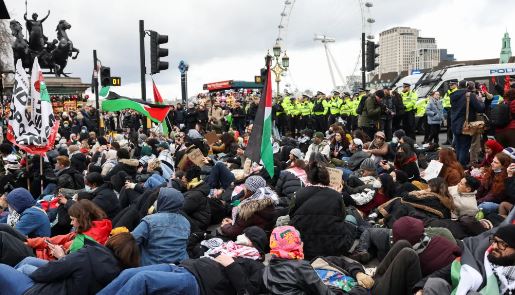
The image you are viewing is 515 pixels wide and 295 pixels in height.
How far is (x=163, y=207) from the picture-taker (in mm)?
5773

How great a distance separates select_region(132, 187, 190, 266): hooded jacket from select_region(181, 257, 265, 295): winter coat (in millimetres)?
1053

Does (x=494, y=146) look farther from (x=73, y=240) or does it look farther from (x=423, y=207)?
(x=73, y=240)

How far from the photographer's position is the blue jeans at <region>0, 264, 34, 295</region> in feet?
14.8

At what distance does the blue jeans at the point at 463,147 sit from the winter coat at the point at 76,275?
821cm

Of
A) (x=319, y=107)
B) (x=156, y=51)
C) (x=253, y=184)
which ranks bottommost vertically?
(x=253, y=184)

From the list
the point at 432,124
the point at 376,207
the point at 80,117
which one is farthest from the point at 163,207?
the point at 80,117

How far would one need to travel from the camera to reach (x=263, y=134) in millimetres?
7684

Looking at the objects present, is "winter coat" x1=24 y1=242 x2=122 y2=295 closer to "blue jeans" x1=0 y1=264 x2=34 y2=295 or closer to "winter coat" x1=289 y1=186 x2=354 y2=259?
"blue jeans" x1=0 y1=264 x2=34 y2=295

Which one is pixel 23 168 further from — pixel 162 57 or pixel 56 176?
pixel 162 57

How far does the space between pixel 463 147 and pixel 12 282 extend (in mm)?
8788

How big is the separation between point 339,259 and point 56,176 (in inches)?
257

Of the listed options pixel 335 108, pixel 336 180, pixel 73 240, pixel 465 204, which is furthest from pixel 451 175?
pixel 335 108

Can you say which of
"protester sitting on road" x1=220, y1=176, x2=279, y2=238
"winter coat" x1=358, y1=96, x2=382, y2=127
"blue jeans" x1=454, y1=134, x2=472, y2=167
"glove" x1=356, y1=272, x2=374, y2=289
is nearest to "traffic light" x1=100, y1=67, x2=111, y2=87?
"winter coat" x1=358, y1=96, x2=382, y2=127

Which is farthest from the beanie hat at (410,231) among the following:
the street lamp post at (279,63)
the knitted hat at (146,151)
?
the street lamp post at (279,63)
